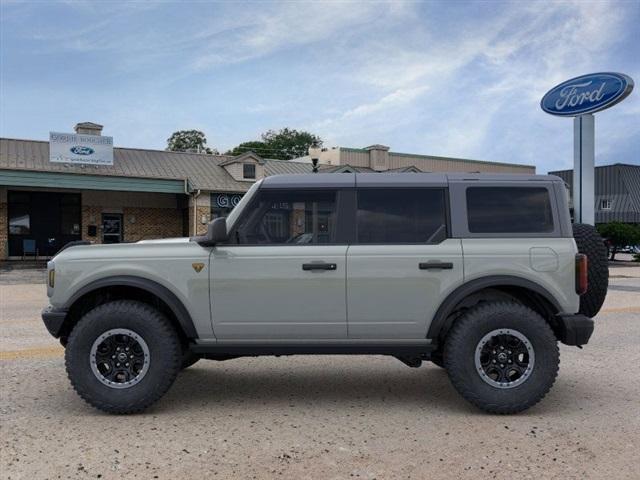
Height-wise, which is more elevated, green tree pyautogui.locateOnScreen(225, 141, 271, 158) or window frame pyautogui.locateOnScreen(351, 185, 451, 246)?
green tree pyautogui.locateOnScreen(225, 141, 271, 158)

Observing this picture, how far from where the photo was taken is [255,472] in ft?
12.2

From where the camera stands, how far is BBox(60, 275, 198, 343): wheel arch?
483 centimetres

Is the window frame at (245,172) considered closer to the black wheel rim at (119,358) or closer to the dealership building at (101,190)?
the dealership building at (101,190)

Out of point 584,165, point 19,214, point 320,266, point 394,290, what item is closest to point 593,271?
point 394,290

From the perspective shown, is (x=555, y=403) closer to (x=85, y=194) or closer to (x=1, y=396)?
(x=1, y=396)

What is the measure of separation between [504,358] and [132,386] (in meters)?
3.03

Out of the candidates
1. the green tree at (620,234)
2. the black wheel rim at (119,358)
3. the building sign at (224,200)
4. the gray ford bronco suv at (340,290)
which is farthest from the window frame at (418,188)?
the green tree at (620,234)

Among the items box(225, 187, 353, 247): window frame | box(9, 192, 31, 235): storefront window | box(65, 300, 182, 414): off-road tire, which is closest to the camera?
box(65, 300, 182, 414): off-road tire

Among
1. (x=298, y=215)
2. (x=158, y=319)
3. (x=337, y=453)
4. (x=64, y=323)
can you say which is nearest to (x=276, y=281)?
(x=298, y=215)

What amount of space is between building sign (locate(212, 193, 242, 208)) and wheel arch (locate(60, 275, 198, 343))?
26553 millimetres

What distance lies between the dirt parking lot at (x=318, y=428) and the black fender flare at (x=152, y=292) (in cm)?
76

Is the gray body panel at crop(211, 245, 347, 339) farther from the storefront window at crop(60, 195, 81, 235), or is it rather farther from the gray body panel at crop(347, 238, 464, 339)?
the storefront window at crop(60, 195, 81, 235)

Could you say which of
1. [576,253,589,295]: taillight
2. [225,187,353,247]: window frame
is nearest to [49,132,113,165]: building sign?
[225,187,353,247]: window frame

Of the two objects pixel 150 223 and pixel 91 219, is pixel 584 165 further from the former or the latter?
pixel 91 219
